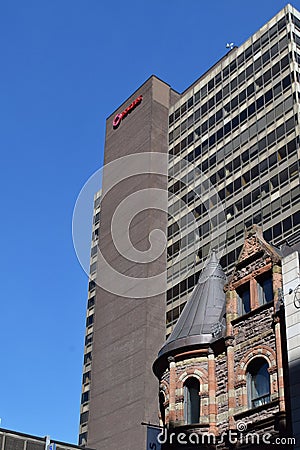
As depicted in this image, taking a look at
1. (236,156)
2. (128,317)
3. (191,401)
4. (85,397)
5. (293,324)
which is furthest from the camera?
(85,397)

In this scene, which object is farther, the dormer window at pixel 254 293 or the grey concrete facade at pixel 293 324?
the dormer window at pixel 254 293

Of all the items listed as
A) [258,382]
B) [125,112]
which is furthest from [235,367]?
[125,112]

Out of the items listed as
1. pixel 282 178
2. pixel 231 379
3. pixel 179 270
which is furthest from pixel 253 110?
pixel 231 379

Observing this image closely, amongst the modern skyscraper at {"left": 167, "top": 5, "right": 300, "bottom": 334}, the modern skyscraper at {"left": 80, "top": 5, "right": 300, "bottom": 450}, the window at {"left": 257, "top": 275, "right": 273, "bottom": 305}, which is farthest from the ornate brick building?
the modern skyscraper at {"left": 80, "top": 5, "right": 300, "bottom": 450}

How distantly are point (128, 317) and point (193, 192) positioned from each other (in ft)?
52.2

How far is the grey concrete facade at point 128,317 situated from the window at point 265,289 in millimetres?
45277

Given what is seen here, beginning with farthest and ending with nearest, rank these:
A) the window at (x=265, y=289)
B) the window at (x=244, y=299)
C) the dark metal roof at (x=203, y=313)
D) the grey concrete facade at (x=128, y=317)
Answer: the grey concrete facade at (x=128, y=317)
the dark metal roof at (x=203, y=313)
the window at (x=244, y=299)
the window at (x=265, y=289)

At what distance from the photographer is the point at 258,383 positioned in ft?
93.9

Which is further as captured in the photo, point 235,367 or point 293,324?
point 235,367

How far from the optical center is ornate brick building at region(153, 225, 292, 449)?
27.2 m

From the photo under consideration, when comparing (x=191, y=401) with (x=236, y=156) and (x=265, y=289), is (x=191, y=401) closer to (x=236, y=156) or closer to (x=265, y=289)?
(x=265, y=289)

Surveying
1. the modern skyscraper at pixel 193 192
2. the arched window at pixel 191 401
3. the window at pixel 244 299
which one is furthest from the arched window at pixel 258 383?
the modern skyscraper at pixel 193 192

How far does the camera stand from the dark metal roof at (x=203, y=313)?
32.5m

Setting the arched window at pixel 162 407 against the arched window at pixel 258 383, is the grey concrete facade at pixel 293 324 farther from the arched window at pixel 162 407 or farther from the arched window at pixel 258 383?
the arched window at pixel 162 407
